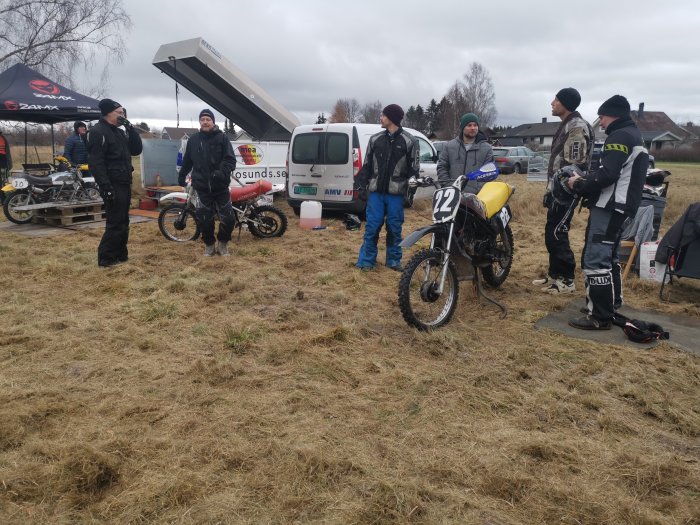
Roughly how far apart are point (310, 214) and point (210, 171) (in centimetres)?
248

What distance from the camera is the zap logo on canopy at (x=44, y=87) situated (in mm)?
10383

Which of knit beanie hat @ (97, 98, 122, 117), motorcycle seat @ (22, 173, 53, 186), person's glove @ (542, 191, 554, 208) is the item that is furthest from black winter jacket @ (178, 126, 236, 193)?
motorcycle seat @ (22, 173, 53, 186)

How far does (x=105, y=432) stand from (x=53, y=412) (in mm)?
423

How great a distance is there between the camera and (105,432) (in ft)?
8.25

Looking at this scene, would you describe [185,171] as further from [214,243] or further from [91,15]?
[91,15]

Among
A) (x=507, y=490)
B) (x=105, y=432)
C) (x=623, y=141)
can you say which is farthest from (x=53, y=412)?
(x=623, y=141)

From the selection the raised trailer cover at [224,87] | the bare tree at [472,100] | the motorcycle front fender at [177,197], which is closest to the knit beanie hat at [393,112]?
the motorcycle front fender at [177,197]

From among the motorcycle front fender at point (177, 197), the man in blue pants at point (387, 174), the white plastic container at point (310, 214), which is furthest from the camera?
the white plastic container at point (310, 214)

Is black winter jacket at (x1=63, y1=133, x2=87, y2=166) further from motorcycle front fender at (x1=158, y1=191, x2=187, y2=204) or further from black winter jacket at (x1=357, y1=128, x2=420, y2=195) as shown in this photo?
black winter jacket at (x1=357, y1=128, x2=420, y2=195)

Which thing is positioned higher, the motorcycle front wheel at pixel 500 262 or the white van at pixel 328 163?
the white van at pixel 328 163

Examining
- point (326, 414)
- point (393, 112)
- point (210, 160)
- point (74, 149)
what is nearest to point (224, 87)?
point (74, 149)

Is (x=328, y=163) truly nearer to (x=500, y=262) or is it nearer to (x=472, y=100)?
(x=500, y=262)

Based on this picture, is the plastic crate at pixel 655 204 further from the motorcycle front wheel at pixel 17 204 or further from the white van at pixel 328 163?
the motorcycle front wheel at pixel 17 204

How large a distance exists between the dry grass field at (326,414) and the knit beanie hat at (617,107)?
1745 mm
